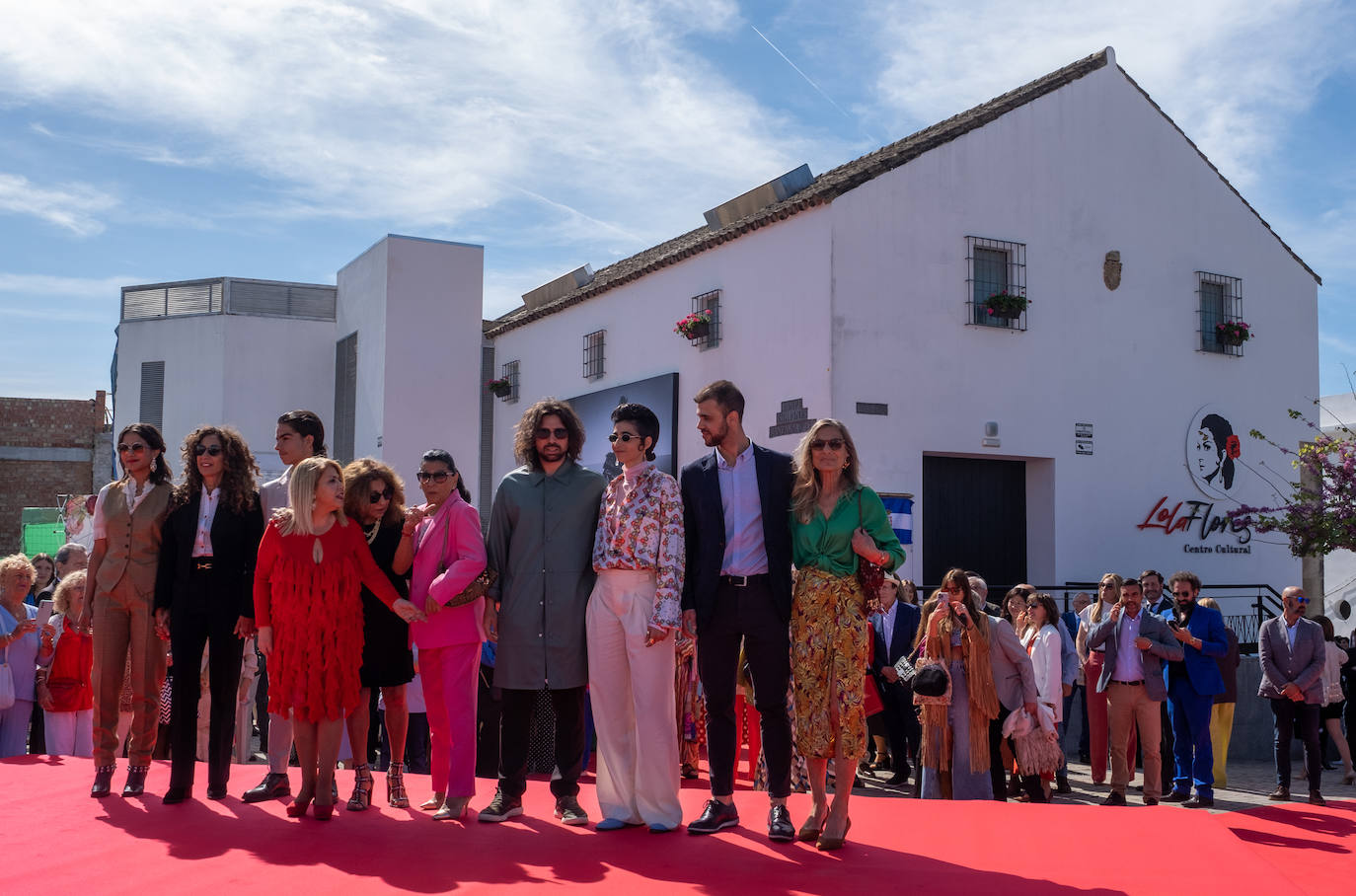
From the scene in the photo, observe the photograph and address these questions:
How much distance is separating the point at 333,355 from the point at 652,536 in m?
20.9

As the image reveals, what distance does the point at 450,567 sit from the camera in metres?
5.24

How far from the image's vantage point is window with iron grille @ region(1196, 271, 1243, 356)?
55.8 ft

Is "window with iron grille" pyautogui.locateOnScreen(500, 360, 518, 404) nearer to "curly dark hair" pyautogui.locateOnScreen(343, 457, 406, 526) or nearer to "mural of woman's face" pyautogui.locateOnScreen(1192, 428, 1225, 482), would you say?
"mural of woman's face" pyautogui.locateOnScreen(1192, 428, 1225, 482)

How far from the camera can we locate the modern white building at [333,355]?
21.0m

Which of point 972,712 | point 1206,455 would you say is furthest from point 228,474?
point 1206,455

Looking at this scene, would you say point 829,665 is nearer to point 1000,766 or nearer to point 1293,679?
point 1000,766

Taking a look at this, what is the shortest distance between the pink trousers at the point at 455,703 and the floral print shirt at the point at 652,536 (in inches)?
32.2

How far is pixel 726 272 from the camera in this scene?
54.2 ft

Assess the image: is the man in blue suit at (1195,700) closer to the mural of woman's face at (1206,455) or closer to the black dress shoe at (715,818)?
the black dress shoe at (715,818)

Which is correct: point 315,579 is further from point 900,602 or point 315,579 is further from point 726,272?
point 726,272

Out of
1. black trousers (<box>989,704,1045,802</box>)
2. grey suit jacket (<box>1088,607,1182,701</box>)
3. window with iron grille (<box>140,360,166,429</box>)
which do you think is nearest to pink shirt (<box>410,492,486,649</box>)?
black trousers (<box>989,704,1045,802</box>)

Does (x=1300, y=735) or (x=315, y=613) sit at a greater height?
(x=315, y=613)

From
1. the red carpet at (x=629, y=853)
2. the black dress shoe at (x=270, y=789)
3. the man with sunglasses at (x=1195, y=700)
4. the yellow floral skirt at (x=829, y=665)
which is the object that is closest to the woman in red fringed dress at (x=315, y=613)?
the red carpet at (x=629, y=853)

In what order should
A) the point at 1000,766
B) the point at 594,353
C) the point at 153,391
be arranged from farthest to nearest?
the point at 153,391 → the point at 594,353 → the point at 1000,766
